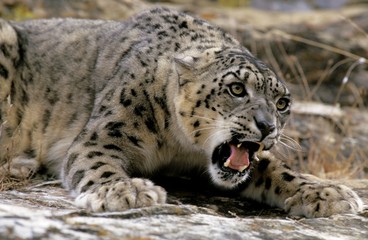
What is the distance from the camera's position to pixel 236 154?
4.96m

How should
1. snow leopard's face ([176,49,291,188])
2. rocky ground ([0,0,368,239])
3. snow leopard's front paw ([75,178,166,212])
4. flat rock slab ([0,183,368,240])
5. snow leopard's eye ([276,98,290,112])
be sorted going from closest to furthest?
flat rock slab ([0,183,368,240]) → rocky ground ([0,0,368,239]) → snow leopard's front paw ([75,178,166,212]) → snow leopard's face ([176,49,291,188]) → snow leopard's eye ([276,98,290,112])

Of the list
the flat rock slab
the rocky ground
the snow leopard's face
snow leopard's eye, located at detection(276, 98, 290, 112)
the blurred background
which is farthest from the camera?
the blurred background

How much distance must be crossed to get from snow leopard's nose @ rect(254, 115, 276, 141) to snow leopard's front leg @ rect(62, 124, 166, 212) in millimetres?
770

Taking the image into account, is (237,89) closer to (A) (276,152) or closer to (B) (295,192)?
(B) (295,192)

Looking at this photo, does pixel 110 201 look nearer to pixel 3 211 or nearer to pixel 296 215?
pixel 3 211

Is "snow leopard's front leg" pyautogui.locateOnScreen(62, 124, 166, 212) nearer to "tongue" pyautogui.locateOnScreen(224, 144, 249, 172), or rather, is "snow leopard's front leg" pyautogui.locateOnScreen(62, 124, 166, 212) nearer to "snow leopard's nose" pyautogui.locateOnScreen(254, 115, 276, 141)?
"tongue" pyautogui.locateOnScreen(224, 144, 249, 172)

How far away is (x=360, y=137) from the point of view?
922cm

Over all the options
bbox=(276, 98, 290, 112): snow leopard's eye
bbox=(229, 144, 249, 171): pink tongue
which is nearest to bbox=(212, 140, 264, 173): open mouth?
bbox=(229, 144, 249, 171): pink tongue

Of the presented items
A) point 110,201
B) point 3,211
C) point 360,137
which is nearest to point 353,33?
point 360,137

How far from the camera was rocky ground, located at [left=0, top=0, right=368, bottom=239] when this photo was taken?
3.60 metres

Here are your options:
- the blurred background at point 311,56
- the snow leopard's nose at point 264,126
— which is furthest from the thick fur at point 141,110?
the blurred background at point 311,56

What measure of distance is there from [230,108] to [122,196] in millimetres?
1146

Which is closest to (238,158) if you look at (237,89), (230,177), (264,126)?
(230,177)

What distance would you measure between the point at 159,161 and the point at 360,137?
430 cm
